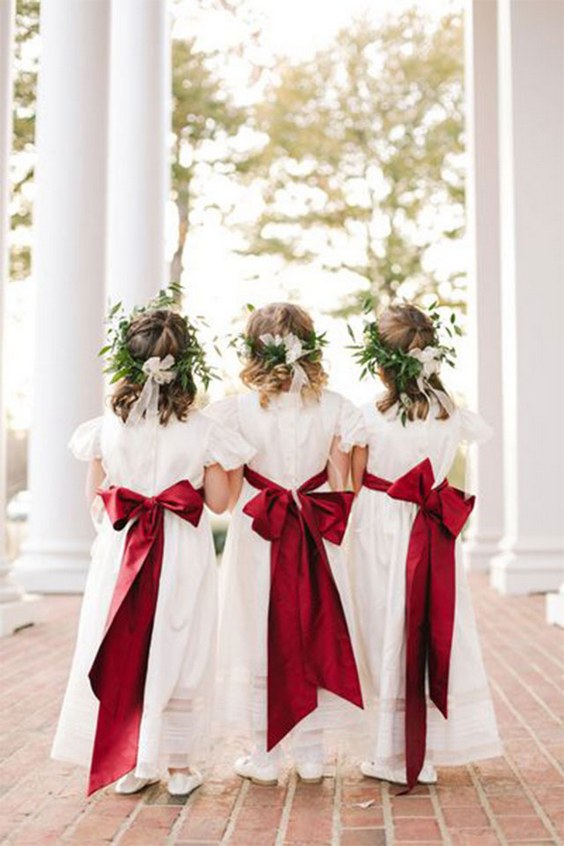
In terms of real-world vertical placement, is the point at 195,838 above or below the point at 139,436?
below

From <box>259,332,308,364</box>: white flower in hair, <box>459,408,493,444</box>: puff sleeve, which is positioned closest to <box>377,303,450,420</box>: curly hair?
<box>459,408,493,444</box>: puff sleeve

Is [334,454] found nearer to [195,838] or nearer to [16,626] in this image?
[195,838]

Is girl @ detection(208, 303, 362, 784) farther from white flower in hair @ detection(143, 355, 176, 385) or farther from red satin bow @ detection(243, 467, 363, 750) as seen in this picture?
white flower in hair @ detection(143, 355, 176, 385)

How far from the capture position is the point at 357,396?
23.1m

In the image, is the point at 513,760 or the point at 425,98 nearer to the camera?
the point at 513,760

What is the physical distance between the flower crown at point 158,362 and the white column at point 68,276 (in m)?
6.46

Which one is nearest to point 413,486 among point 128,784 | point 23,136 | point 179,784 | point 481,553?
point 179,784

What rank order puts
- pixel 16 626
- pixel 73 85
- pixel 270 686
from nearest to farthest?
pixel 270 686, pixel 16 626, pixel 73 85

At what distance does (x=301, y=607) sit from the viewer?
186 inches

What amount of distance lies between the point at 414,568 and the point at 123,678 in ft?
4.05

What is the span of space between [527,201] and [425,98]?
13.4 m

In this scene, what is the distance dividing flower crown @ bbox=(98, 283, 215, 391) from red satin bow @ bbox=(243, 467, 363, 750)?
1.65 ft

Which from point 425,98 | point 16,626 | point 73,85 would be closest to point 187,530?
point 16,626

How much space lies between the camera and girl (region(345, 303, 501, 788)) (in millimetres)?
4766
